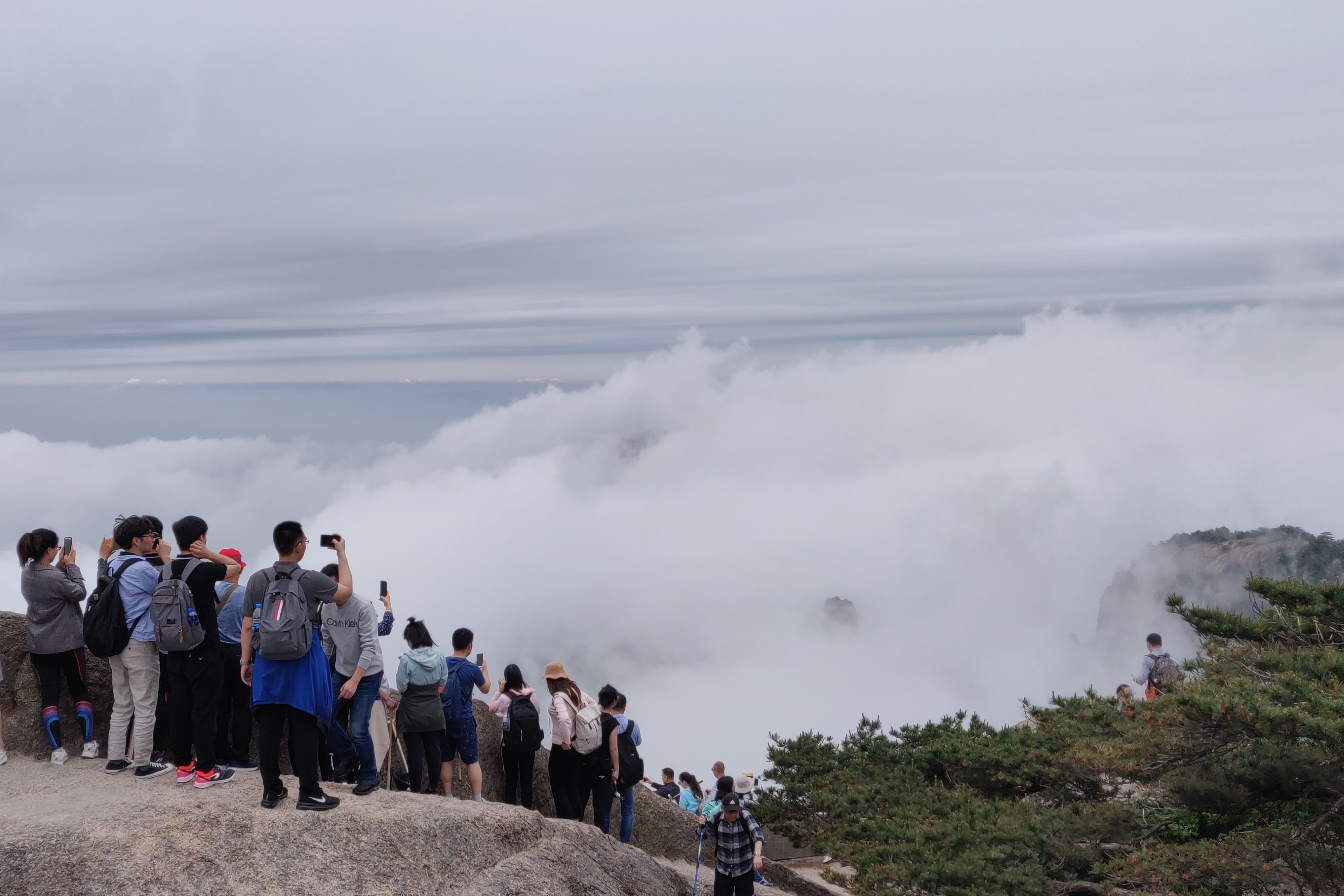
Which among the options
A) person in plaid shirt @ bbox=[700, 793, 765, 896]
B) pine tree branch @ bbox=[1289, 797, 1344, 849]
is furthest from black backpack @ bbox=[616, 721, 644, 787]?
pine tree branch @ bbox=[1289, 797, 1344, 849]

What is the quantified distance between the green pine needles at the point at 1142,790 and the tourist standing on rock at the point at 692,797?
107 cm

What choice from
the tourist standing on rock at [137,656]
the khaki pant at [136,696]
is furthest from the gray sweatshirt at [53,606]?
the khaki pant at [136,696]

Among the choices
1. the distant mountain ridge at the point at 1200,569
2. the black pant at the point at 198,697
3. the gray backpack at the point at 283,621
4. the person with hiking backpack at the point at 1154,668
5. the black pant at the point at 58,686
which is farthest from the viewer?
the distant mountain ridge at the point at 1200,569

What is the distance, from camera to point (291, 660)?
7.55 meters

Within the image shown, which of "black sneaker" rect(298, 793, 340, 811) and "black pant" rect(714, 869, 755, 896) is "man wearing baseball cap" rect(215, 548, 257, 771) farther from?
"black pant" rect(714, 869, 755, 896)

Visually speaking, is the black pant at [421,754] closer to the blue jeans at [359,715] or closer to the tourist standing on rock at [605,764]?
the blue jeans at [359,715]

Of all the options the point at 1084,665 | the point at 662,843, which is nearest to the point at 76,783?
the point at 662,843

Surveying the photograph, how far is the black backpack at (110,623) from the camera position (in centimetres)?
870

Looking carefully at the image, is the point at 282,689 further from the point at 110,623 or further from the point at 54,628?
the point at 54,628

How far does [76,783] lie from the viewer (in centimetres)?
894

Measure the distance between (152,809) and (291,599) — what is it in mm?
2118

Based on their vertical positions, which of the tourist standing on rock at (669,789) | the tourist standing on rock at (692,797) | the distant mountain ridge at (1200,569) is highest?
the tourist standing on rock at (692,797)

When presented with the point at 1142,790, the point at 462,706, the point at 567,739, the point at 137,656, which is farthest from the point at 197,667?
the point at 1142,790

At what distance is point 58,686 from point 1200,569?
16378cm
